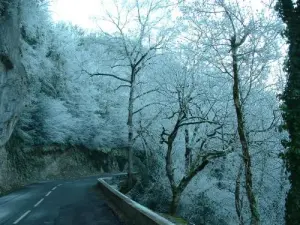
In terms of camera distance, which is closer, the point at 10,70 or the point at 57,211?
the point at 57,211

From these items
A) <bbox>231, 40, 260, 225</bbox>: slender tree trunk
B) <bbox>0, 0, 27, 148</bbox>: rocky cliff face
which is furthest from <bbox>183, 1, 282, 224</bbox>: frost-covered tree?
<bbox>0, 0, 27, 148</bbox>: rocky cliff face

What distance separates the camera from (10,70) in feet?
68.5

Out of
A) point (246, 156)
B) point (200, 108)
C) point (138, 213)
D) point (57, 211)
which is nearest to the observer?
point (138, 213)

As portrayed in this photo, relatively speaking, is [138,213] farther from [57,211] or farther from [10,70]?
[10,70]

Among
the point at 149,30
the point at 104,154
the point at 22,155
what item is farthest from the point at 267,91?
the point at 104,154

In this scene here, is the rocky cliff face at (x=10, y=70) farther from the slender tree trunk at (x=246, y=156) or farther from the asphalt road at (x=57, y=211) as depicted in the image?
the slender tree trunk at (x=246, y=156)

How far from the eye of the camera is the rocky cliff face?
63.5 ft

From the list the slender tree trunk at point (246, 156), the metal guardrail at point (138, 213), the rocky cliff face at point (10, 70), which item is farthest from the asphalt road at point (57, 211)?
the rocky cliff face at point (10, 70)

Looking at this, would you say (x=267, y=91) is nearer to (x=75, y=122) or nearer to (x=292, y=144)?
(x=292, y=144)

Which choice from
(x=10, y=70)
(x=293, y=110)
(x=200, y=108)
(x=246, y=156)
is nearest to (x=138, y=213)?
(x=246, y=156)

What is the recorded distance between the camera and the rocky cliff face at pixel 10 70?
19.4m

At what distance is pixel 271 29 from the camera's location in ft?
41.3

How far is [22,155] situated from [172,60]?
749 inches

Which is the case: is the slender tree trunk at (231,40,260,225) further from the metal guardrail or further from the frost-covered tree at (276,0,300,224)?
the metal guardrail
